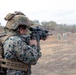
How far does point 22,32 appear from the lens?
13.2 ft

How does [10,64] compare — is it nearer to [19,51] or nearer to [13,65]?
[13,65]

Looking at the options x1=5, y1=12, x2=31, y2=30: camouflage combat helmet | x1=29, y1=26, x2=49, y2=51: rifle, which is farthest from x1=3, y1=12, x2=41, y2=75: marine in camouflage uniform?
x1=29, y1=26, x2=49, y2=51: rifle

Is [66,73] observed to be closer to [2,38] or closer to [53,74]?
[53,74]

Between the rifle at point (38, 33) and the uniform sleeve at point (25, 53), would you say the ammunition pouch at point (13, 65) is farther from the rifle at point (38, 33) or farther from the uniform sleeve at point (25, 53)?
the rifle at point (38, 33)

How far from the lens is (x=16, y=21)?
4.00 meters

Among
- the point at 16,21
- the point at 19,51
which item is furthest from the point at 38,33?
the point at 19,51

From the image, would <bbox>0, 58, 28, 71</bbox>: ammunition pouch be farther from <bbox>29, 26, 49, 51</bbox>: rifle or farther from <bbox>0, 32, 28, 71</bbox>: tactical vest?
<bbox>29, 26, 49, 51</bbox>: rifle

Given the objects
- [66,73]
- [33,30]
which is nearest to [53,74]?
[66,73]

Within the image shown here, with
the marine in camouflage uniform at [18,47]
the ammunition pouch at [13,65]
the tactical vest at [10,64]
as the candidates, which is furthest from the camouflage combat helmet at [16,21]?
the ammunition pouch at [13,65]

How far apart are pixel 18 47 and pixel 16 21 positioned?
0.35 metres

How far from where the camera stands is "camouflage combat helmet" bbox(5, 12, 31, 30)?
3973mm

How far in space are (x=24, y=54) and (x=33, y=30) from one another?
0.55 metres

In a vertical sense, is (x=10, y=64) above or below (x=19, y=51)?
below

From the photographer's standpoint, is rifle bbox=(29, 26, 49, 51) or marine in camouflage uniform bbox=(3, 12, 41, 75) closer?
marine in camouflage uniform bbox=(3, 12, 41, 75)
